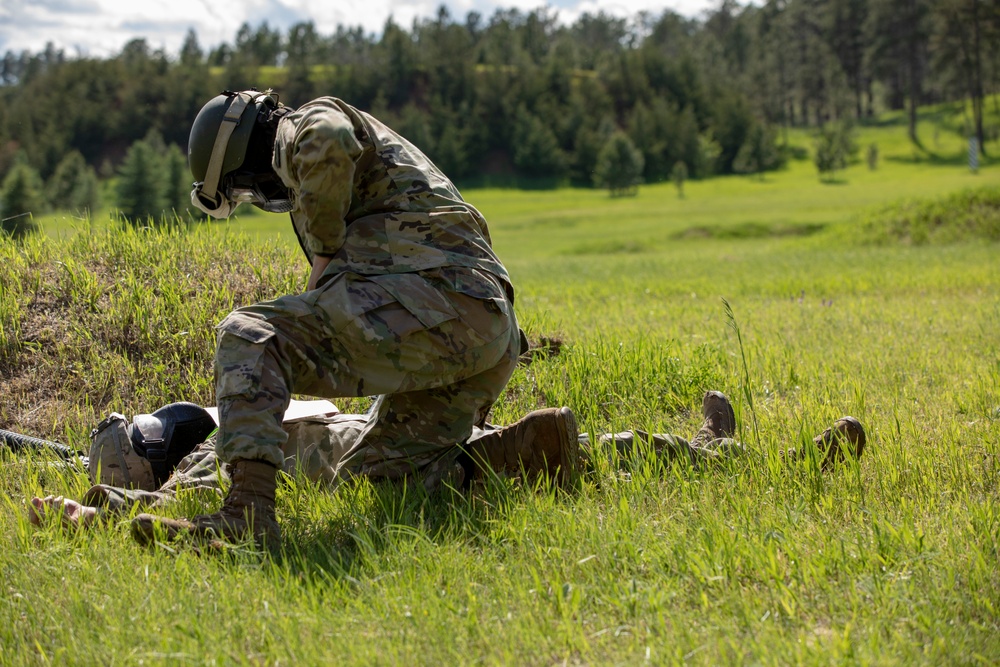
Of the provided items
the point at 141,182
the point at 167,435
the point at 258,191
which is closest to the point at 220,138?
the point at 258,191

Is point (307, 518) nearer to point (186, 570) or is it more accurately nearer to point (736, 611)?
point (186, 570)

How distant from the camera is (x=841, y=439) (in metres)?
3.80

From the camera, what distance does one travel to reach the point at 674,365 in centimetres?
560

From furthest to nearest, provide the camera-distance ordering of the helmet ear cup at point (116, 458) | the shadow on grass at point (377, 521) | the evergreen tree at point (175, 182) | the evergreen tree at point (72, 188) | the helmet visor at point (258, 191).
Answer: the evergreen tree at point (72, 188), the evergreen tree at point (175, 182), the helmet ear cup at point (116, 458), the helmet visor at point (258, 191), the shadow on grass at point (377, 521)

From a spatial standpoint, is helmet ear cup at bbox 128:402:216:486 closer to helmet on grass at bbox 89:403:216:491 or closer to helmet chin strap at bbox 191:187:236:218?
helmet on grass at bbox 89:403:216:491

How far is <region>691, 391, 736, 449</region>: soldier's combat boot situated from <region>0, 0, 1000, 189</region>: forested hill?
93.1 meters

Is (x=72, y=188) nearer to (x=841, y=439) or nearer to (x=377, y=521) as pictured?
(x=377, y=521)

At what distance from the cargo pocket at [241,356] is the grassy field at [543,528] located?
1.97ft

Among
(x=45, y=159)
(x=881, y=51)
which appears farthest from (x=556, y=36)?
(x=45, y=159)

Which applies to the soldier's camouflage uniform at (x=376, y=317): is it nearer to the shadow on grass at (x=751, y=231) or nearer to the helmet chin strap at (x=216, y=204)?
the helmet chin strap at (x=216, y=204)

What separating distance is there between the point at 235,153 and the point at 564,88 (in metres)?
122

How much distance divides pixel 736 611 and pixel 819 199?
4591 cm

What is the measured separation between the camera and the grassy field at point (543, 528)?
8.22ft

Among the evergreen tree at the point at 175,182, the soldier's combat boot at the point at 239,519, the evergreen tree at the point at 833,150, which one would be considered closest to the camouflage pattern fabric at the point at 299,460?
the soldier's combat boot at the point at 239,519
